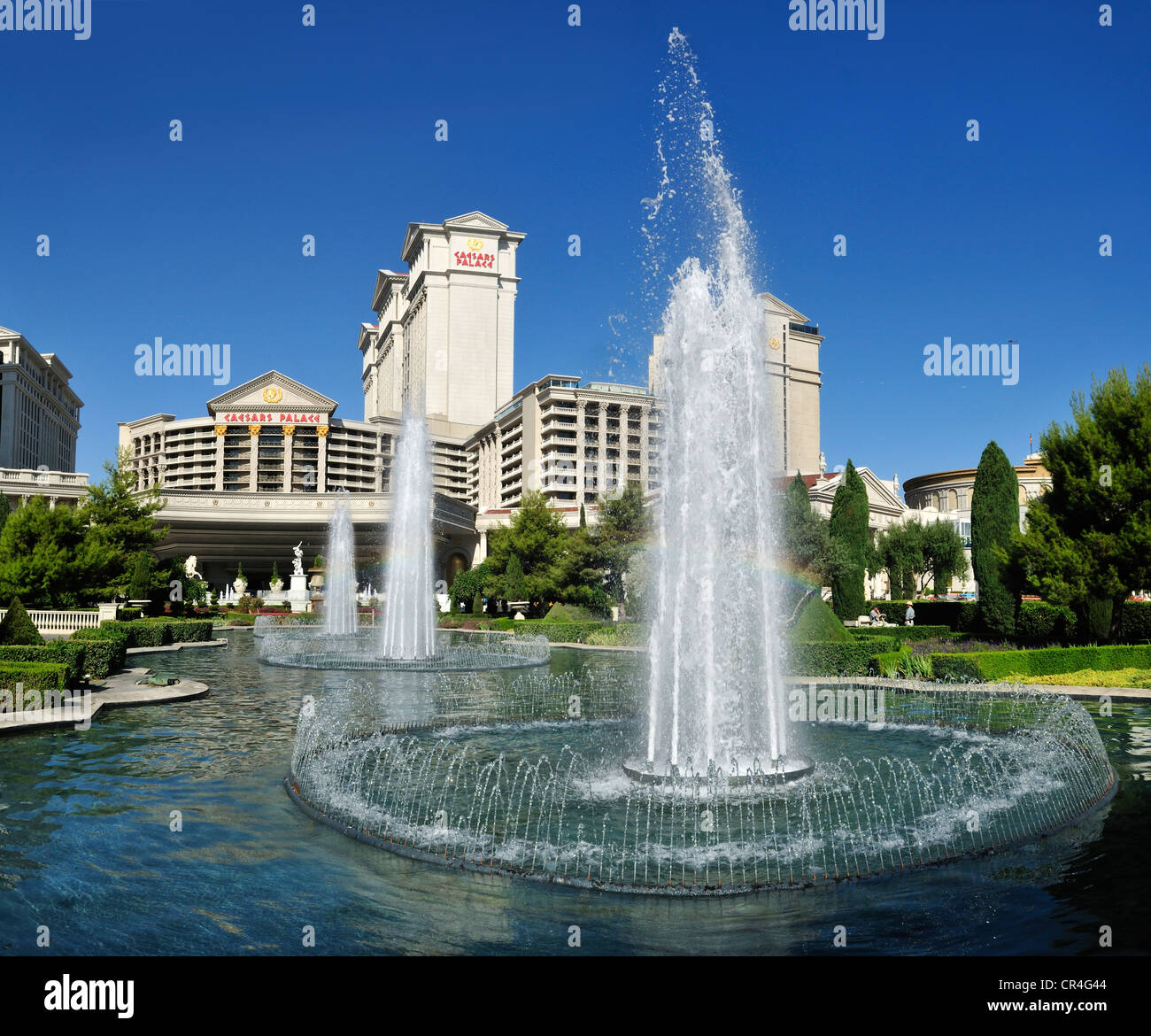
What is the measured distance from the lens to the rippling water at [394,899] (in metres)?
6.64

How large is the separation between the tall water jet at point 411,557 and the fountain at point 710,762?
1682 cm

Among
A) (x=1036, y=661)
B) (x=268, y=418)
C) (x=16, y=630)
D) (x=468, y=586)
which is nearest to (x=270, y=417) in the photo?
(x=268, y=418)

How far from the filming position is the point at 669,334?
13.6 meters

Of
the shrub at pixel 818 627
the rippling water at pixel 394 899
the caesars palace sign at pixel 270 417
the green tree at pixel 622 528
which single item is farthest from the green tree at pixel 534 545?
the caesars palace sign at pixel 270 417

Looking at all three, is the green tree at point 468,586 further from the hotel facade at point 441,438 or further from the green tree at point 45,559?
the green tree at point 45,559

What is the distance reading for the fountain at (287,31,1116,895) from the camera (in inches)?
345

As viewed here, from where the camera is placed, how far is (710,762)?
11.7 meters

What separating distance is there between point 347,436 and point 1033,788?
120293mm

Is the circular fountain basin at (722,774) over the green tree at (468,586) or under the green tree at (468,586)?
under

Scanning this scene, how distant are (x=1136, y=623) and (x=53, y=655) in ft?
104

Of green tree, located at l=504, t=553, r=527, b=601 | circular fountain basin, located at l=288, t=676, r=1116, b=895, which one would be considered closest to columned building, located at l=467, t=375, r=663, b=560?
green tree, located at l=504, t=553, r=527, b=601

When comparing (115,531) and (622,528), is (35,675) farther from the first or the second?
(622,528)

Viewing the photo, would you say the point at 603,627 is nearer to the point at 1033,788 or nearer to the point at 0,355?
the point at 1033,788
